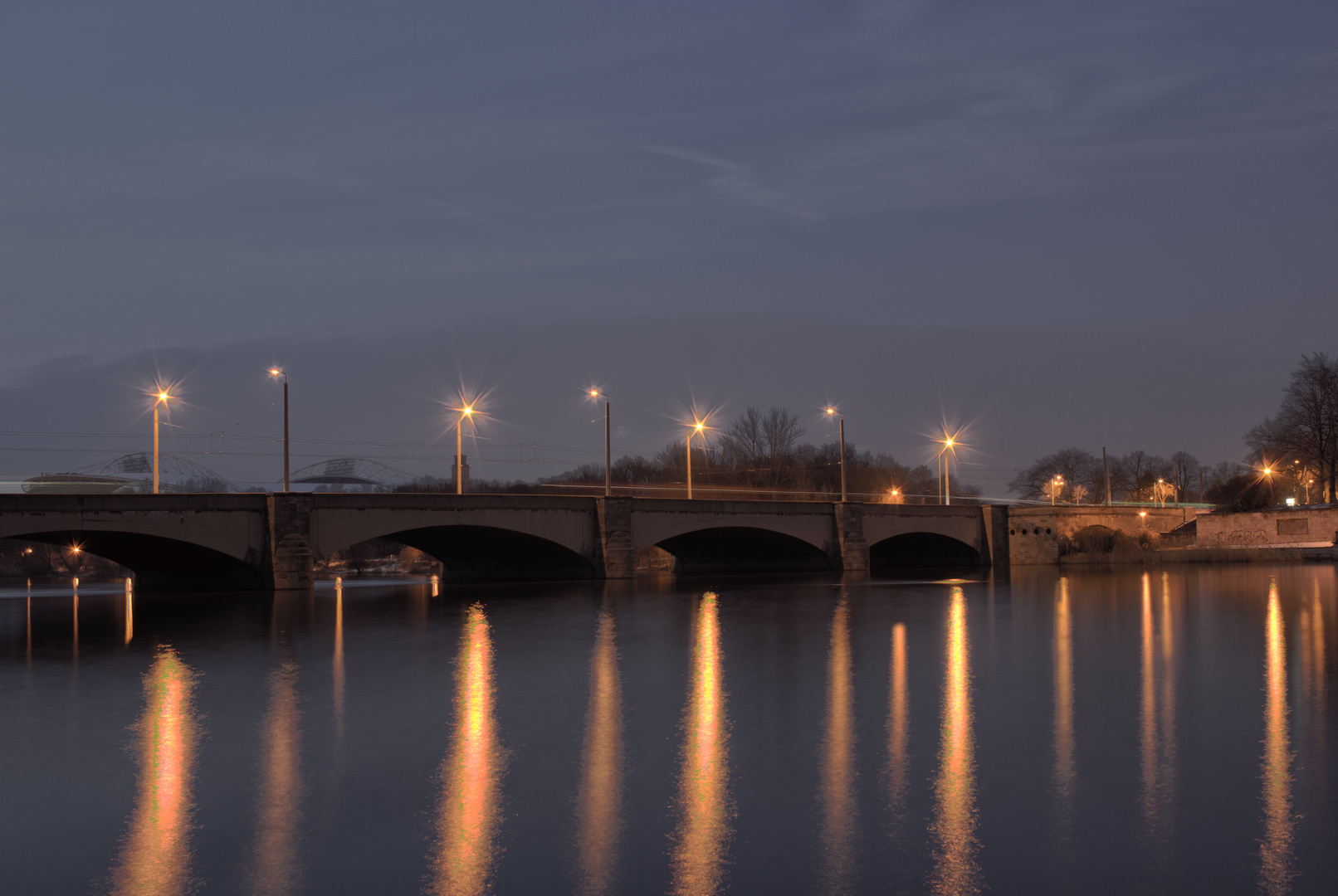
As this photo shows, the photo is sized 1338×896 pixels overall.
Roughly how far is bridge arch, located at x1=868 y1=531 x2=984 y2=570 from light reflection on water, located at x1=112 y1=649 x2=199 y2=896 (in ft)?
196

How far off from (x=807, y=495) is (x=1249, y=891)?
226 ft

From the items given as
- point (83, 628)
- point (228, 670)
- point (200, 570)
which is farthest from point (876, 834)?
point (200, 570)

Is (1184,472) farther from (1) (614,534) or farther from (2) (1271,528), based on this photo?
(1) (614,534)

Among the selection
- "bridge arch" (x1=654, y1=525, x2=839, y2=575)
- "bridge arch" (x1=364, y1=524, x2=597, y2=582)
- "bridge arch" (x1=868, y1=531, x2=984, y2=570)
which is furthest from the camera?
"bridge arch" (x1=868, y1=531, x2=984, y2=570)

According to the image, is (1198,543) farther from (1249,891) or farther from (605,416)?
(1249,891)

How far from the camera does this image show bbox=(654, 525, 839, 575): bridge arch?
57625 millimetres

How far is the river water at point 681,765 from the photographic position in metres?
6.20

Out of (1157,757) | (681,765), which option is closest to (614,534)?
(681,765)

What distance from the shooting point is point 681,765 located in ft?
29.0

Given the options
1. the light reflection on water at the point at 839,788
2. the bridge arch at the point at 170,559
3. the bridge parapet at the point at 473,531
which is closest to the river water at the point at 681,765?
the light reflection on water at the point at 839,788

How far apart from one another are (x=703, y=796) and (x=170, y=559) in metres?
42.7

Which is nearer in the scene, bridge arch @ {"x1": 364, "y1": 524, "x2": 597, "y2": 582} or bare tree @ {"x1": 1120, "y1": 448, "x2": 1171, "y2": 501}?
bridge arch @ {"x1": 364, "y1": 524, "x2": 597, "y2": 582}

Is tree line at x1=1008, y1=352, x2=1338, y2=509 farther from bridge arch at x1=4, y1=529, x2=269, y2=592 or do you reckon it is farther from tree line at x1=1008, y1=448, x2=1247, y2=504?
bridge arch at x1=4, y1=529, x2=269, y2=592

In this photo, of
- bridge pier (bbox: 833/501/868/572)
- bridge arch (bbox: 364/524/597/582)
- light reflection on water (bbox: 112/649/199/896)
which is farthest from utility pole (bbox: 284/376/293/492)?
bridge pier (bbox: 833/501/868/572)
